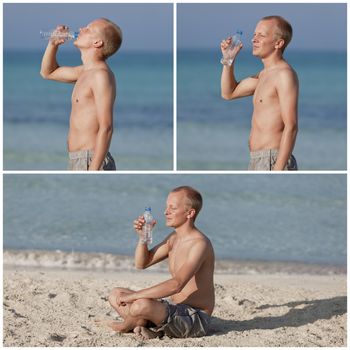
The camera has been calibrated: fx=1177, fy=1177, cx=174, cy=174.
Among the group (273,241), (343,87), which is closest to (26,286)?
(273,241)

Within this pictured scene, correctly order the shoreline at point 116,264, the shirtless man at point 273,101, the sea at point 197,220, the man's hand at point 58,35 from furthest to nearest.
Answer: the sea at point 197,220
the shoreline at point 116,264
the man's hand at point 58,35
the shirtless man at point 273,101

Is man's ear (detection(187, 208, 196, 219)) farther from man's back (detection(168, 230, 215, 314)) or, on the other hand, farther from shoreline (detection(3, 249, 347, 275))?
shoreline (detection(3, 249, 347, 275))

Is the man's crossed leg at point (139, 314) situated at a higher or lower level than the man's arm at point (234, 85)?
lower

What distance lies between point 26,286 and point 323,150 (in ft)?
28.3

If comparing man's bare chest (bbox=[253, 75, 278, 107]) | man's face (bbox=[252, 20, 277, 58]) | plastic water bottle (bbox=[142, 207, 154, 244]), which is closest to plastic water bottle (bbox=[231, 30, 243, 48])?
man's face (bbox=[252, 20, 277, 58])

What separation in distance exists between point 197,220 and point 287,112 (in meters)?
4.34

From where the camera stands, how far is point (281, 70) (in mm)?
5559

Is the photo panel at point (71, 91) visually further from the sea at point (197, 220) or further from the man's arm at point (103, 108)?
the man's arm at point (103, 108)

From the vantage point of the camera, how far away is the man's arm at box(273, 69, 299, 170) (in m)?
5.45

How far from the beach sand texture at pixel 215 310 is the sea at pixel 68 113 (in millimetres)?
6216

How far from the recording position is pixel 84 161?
5625 mm

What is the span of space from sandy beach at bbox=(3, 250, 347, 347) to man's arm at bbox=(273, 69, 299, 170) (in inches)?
35.7

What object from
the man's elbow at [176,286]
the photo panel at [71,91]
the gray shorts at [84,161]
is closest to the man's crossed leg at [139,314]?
the man's elbow at [176,286]

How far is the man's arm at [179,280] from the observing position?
546 centimetres
